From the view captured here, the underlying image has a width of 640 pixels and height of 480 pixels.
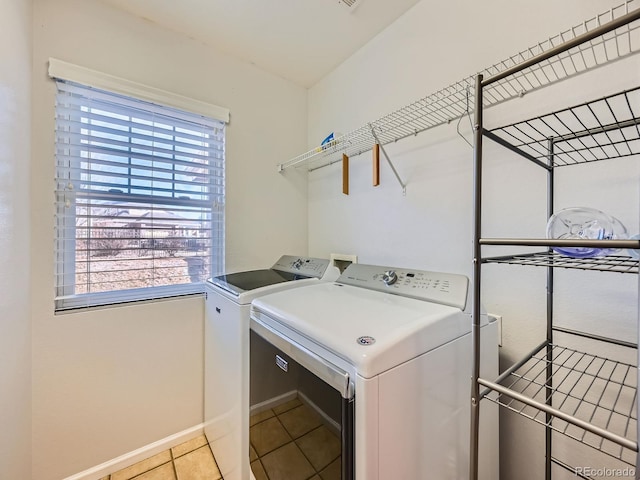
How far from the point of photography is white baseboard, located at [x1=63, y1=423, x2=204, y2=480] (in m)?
1.41

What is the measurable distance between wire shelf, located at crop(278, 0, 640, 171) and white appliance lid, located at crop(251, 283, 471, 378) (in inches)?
28.2

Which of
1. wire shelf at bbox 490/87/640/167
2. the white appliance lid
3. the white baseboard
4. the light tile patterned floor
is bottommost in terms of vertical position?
the light tile patterned floor

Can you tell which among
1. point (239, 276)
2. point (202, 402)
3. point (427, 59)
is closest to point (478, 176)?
point (427, 59)

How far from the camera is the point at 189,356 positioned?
5.53 ft

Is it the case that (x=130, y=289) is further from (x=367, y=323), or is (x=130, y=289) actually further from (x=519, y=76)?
(x=519, y=76)

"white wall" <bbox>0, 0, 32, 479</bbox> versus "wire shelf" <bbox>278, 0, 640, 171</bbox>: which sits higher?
"wire shelf" <bbox>278, 0, 640, 171</bbox>

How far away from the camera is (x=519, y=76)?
1.04m

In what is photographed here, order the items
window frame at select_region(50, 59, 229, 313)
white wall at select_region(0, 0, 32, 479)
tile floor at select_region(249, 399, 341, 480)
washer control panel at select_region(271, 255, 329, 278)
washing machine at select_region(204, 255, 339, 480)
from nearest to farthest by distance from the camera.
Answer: tile floor at select_region(249, 399, 341, 480) < white wall at select_region(0, 0, 32, 479) < washing machine at select_region(204, 255, 339, 480) < window frame at select_region(50, 59, 229, 313) < washer control panel at select_region(271, 255, 329, 278)

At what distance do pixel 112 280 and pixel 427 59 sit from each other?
2039 mm

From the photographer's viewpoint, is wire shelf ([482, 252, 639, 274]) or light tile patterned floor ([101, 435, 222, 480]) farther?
light tile patterned floor ([101, 435, 222, 480])

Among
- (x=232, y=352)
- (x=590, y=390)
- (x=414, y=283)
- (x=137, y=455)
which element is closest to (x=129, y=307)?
(x=232, y=352)

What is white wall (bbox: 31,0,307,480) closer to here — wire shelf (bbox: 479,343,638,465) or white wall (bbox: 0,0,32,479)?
white wall (bbox: 0,0,32,479)

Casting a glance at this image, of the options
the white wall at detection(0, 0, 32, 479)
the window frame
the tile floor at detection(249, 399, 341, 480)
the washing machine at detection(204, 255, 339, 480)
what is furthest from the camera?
the window frame

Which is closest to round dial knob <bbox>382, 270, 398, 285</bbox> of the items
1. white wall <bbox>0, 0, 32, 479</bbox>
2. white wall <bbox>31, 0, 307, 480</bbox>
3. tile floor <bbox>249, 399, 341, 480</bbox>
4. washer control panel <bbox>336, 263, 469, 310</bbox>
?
washer control panel <bbox>336, 263, 469, 310</bbox>
